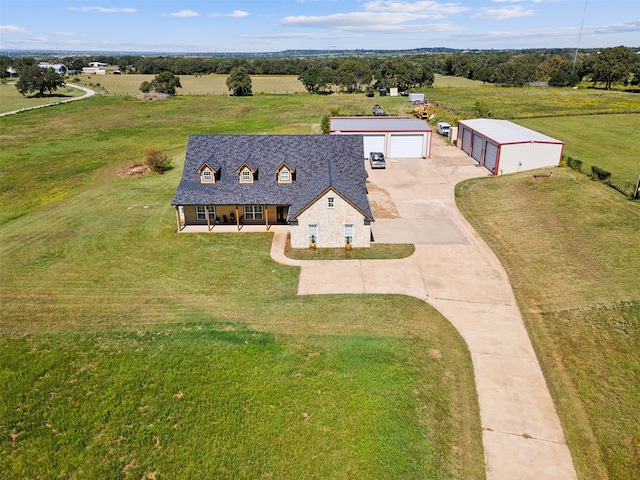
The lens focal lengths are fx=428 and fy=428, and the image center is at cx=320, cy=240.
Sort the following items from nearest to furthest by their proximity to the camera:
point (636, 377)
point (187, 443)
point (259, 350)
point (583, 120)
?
point (187, 443) < point (636, 377) < point (259, 350) < point (583, 120)

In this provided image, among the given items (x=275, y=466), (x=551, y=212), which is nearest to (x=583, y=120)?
(x=551, y=212)

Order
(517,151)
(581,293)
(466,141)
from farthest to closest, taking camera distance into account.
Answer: (466,141)
(517,151)
(581,293)

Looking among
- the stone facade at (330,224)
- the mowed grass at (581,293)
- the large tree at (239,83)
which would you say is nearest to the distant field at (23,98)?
the large tree at (239,83)

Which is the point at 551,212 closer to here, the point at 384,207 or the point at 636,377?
the point at 384,207

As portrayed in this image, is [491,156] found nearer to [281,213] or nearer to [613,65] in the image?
[281,213]

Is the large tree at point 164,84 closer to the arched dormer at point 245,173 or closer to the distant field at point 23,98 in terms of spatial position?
the distant field at point 23,98

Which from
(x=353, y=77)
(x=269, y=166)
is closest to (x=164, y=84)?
(x=353, y=77)
